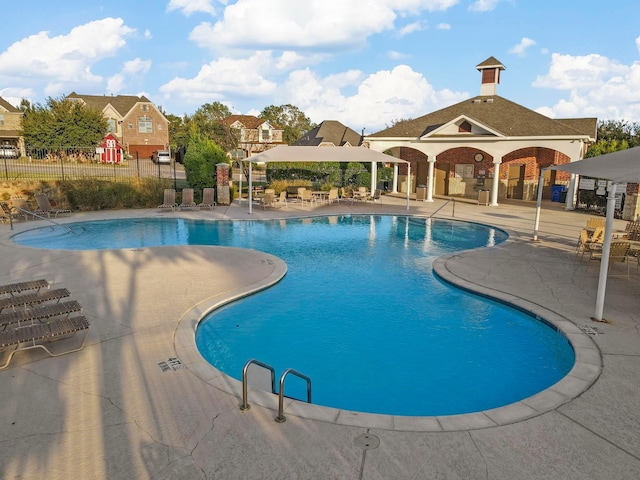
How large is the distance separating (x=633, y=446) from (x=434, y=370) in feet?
9.39

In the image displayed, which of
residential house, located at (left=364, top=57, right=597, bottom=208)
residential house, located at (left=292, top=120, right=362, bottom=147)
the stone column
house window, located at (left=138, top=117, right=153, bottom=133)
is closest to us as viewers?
the stone column

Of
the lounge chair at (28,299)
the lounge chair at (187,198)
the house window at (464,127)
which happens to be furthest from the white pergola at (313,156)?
the lounge chair at (28,299)

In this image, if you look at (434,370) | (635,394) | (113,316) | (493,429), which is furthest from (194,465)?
(635,394)

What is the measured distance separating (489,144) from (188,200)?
56.7 ft

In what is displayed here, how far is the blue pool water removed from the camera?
21.8 feet

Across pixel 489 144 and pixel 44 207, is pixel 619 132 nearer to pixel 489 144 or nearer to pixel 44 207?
pixel 489 144

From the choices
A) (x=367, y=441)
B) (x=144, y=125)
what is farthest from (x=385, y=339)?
(x=144, y=125)

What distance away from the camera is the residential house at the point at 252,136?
5959 centimetres

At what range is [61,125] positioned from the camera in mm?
47781

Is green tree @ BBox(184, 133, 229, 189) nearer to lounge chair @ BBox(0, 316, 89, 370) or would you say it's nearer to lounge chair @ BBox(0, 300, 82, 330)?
lounge chair @ BBox(0, 300, 82, 330)

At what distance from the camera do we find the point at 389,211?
23.3 metres

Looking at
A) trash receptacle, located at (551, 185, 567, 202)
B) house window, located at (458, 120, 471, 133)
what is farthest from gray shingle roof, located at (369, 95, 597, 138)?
trash receptacle, located at (551, 185, 567, 202)

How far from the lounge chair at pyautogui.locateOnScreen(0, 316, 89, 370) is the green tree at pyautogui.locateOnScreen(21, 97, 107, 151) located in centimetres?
4799

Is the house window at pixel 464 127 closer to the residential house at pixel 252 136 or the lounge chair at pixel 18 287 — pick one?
the lounge chair at pixel 18 287
